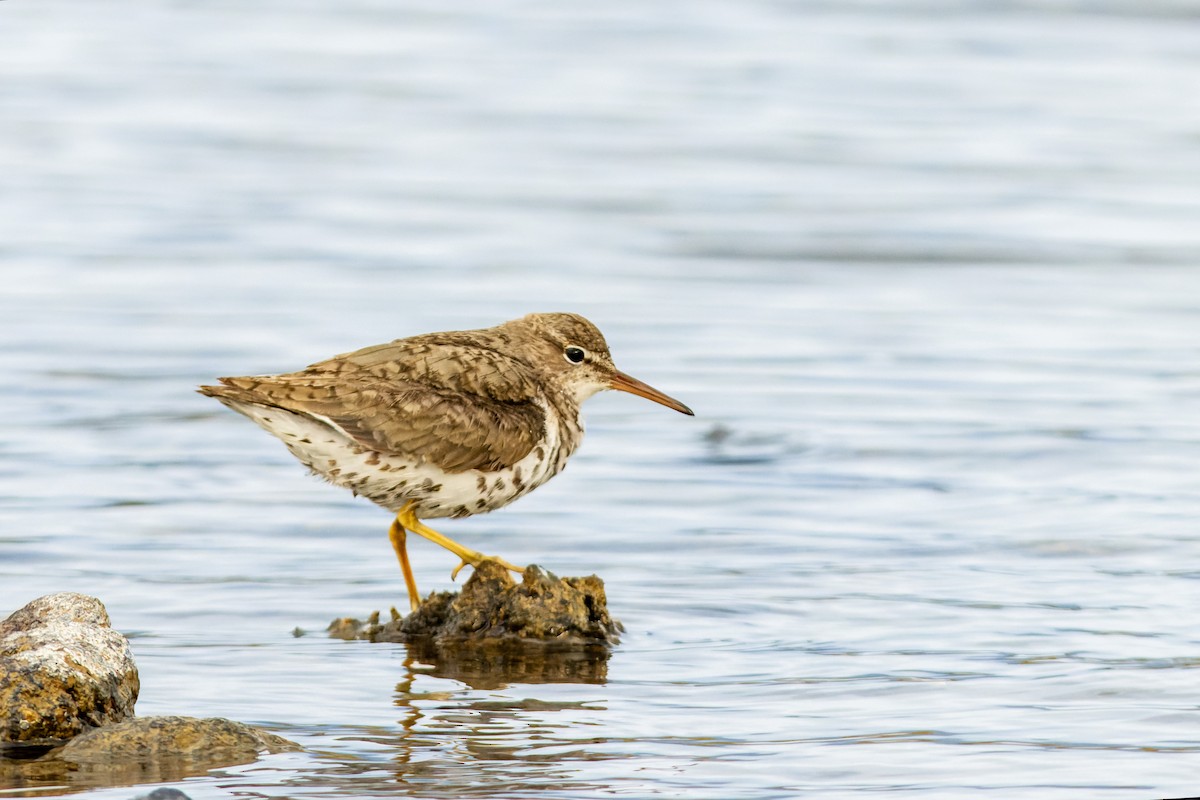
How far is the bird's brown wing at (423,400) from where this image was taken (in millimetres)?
8758

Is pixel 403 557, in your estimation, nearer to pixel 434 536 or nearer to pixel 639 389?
pixel 434 536

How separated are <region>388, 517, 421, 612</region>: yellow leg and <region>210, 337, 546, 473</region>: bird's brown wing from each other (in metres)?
0.51

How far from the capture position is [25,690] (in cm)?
716

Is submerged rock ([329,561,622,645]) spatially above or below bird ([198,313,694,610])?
below

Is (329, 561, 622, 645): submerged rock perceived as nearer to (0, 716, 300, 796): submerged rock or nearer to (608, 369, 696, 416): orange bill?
(608, 369, 696, 416): orange bill

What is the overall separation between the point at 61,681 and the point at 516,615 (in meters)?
2.25

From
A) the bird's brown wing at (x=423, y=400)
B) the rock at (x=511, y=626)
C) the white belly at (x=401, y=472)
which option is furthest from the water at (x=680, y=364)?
the bird's brown wing at (x=423, y=400)

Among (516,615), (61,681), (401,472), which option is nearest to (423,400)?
(401,472)

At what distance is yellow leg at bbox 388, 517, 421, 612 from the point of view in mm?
9242

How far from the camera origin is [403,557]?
9367 millimetres

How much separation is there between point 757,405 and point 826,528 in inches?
103

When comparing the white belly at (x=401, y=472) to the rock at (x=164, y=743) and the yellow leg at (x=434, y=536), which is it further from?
the rock at (x=164, y=743)

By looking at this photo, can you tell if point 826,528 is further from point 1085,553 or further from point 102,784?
point 102,784

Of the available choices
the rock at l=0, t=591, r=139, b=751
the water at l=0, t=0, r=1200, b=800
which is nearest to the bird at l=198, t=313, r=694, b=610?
the water at l=0, t=0, r=1200, b=800
